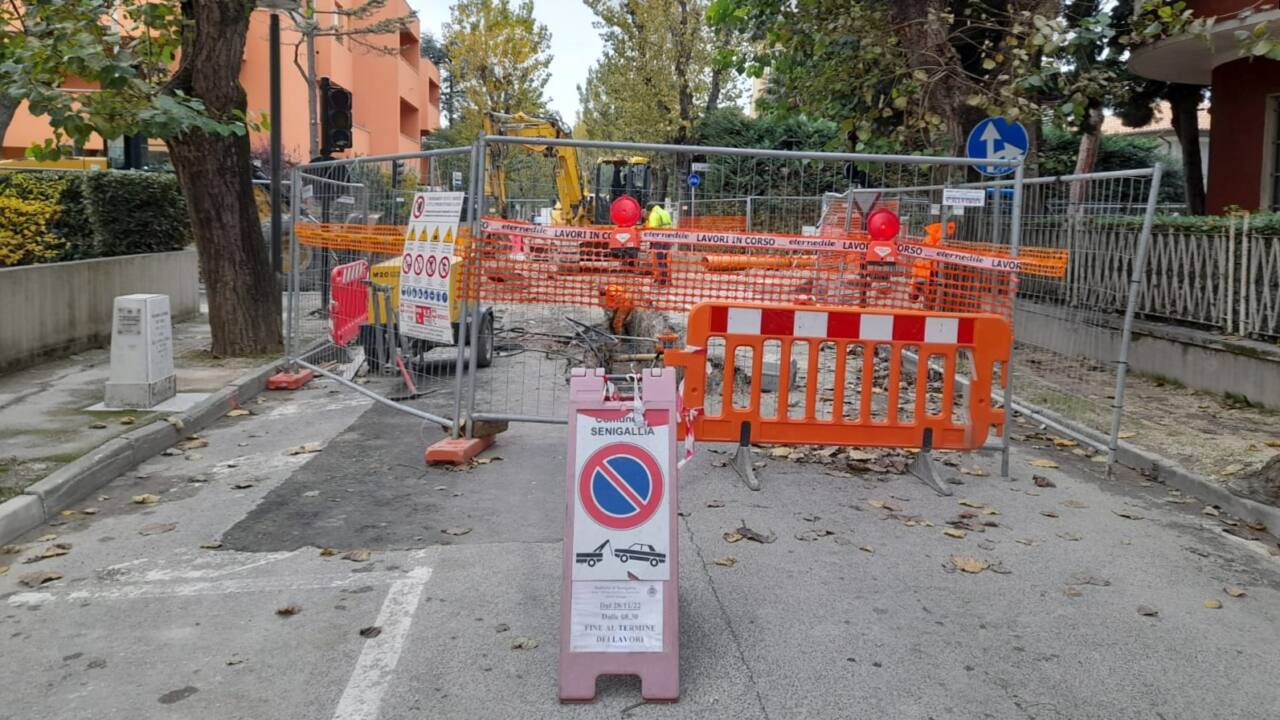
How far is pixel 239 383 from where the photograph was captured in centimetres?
1016

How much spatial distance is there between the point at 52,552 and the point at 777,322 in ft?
15.0

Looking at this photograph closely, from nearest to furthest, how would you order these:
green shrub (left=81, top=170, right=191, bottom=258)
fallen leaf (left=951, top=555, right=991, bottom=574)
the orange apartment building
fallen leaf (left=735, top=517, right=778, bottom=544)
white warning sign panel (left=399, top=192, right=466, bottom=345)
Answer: fallen leaf (left=951, top=555, right=991, bottom=574), fallen leaf (left=735, top=517, right=778, bottom=544), white warning sign panel (left=399, top=192, right=466, bottom=345), green shrub (left=81, top=170, right=191, bottom=258), the orange apartment building

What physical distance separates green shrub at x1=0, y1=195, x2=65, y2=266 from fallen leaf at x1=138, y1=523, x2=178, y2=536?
6391 mm

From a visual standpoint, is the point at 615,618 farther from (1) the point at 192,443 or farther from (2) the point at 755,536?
(1) the point at 192,443

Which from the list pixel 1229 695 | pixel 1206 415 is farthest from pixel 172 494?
pixel 1206 415

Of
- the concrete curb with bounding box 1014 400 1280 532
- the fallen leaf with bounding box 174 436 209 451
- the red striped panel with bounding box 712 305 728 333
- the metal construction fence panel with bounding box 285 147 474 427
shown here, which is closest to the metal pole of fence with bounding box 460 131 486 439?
the metal construction fence panel with bounding box 285 147 474 427

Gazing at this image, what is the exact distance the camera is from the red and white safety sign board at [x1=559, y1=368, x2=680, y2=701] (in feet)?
12.9

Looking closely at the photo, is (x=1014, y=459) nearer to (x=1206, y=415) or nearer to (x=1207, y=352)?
(x=1206, y=415)

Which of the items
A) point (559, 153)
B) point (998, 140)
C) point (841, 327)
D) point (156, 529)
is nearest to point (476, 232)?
point (841, 327)

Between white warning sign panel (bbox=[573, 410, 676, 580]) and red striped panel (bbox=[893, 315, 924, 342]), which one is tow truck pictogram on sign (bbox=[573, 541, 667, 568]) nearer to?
white warning sign panel (bbox=[573, 410, 676, 580])

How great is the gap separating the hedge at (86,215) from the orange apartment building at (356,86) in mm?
7994

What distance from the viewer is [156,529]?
20.1 feet

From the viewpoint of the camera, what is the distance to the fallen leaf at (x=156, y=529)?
606 cm

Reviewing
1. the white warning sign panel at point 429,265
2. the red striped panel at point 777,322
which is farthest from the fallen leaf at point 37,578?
the red striped panel at point 777,322
